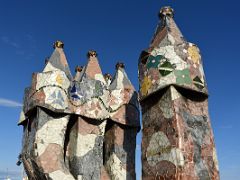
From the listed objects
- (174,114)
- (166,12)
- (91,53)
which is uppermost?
(91,53)

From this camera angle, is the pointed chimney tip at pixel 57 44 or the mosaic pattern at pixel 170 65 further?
the pointed chimney tip at pixel 57 44

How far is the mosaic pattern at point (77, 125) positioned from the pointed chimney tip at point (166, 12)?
11.1 feet

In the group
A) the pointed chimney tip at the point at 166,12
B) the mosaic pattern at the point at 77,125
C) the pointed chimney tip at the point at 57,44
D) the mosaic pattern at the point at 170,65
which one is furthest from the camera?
the pointed chimney tip at the point at 57,44

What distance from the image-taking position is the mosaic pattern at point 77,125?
7973 millimetres

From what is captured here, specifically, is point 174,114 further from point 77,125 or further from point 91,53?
point 91,53

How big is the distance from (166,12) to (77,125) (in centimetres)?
379

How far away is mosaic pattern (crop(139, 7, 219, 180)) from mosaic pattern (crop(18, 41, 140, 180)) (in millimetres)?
3107

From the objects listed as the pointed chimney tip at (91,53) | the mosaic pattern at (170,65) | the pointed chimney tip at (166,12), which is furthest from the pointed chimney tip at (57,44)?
the mosaic pattern at (170,65)

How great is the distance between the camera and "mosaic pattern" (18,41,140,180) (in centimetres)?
797

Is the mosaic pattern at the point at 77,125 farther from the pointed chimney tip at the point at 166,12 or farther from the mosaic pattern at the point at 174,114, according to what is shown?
the pointed chimney tip at the point at 166,12

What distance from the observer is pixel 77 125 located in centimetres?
855

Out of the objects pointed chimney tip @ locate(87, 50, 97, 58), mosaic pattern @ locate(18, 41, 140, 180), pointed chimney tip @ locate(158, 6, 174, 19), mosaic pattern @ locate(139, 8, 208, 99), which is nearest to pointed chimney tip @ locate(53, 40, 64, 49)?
mosaic pattern @ locate(18, 41, 140, 180)

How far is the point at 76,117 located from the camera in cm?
869

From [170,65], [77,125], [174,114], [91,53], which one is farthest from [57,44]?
[174,114]
